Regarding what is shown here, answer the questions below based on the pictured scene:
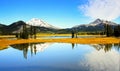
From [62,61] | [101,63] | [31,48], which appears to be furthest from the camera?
[31,48]

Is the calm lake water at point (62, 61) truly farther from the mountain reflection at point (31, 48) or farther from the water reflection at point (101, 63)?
the mountain reflection at point (31, 48)

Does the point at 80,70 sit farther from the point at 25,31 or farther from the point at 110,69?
the point at 25,31

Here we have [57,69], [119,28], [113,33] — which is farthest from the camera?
[113,33]

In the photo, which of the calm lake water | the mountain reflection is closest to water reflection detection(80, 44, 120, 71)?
the calm lake water

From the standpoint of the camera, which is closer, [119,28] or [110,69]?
[110,69]

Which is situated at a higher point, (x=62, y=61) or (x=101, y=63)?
(x=101, y=63)

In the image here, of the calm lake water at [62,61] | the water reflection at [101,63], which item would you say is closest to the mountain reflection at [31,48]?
Answer: the calm lake water at [62,61]

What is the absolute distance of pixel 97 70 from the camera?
25.8 meters

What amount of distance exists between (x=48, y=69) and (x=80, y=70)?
4219 mm

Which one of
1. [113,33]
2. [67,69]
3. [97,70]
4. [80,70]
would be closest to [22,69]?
[67,69]

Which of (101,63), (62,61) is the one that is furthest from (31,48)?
(101,63)

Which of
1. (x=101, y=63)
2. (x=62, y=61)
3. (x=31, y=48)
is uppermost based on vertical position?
(x=101, y=63)

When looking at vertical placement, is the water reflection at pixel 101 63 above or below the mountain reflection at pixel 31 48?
above

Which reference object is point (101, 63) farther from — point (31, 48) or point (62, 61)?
point (31, 48)
